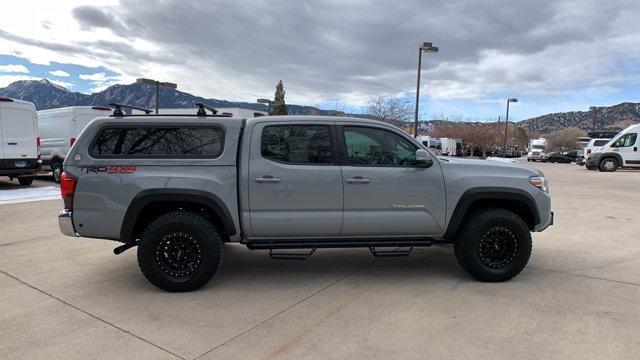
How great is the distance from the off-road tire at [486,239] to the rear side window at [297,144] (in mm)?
1653

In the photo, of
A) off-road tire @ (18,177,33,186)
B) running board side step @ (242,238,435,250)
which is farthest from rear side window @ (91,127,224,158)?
off-road tire @ (18,177,33,186)

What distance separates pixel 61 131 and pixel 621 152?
25024mm

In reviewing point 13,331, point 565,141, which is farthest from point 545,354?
point 565,141

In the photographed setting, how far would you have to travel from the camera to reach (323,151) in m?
4.79

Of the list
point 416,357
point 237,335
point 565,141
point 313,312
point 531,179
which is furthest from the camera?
point 565,141

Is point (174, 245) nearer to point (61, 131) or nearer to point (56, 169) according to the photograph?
point (56, 169)

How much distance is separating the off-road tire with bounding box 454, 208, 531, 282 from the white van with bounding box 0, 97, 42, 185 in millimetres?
12543

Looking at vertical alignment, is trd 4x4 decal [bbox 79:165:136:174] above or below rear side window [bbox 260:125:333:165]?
below

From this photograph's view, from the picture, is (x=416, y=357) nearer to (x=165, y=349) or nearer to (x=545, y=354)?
(x=545, y=354)

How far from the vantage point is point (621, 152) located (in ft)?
76.1

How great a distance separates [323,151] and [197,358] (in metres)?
2.35

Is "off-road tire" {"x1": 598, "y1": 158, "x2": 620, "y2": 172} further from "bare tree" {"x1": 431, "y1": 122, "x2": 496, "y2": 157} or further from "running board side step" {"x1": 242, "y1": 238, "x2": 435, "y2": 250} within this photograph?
"bare tree" {"x1": 431, "y1": 122, "x2": 496, "y2": 157}

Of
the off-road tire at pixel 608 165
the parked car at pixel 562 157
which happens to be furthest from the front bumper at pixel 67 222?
the parked car at pixel 562 157

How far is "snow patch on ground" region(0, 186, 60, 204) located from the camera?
10.8m
